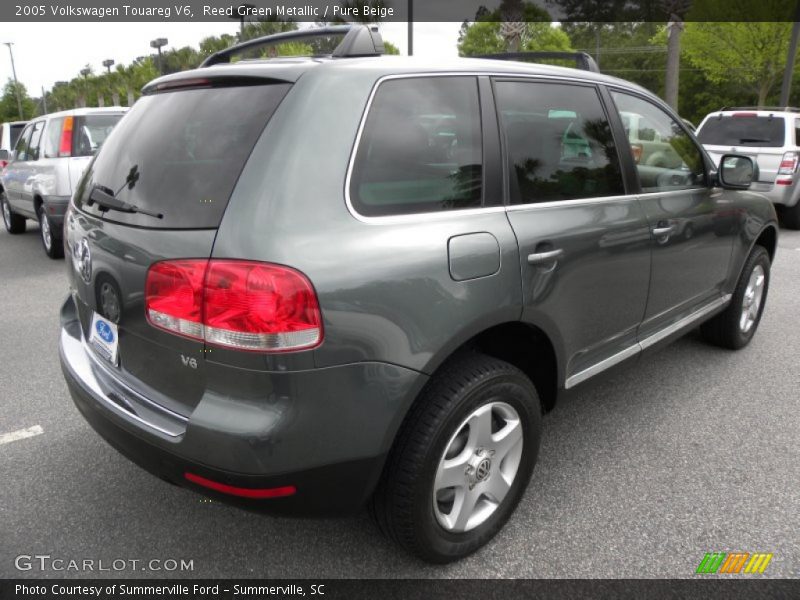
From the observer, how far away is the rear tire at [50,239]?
25.5ft

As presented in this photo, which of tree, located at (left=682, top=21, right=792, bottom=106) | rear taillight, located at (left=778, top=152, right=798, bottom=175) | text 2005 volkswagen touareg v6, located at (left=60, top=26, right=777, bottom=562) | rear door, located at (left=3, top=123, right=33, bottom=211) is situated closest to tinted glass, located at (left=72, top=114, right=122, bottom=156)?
rear door, located at (left=3, top=123, right=33, bottom=211)

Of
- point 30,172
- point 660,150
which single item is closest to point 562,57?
point 660,150

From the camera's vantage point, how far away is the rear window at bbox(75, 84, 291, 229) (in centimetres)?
188

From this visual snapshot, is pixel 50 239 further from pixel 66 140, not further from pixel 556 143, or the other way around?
pixel 556 143

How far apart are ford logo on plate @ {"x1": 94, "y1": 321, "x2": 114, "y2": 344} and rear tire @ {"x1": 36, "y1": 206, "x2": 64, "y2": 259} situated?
626 cm

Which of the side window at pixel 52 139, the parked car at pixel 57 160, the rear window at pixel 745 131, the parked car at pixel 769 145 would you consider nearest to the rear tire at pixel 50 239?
the parked car at pixel 57 160

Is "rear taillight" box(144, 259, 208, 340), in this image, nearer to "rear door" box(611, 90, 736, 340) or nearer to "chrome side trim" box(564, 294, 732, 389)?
"chrome side trim" box(564, 294, 732, 389)

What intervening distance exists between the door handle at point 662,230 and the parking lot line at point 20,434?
10.4 feet

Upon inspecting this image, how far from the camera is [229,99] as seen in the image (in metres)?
2.05

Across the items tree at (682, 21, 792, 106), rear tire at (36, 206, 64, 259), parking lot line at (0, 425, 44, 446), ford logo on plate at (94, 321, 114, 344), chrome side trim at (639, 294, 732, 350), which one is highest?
tree at (682, 21, 792, 106)

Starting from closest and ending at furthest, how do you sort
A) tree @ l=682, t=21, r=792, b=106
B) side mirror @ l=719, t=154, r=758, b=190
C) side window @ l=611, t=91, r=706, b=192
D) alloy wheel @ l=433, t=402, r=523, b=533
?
alloy wheel @ l=433, t=402, r=523, b=533
side window @ l=611, t=91, r=706, b=192
side mirror @ l=719, t=154, r=758, b=190
tree @ l=682, t=21, r=792, b=106

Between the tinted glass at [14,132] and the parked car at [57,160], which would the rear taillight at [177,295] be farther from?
the tinted glass at [14,132]

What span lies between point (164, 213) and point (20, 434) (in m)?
2.00

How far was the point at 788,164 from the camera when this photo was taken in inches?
365
